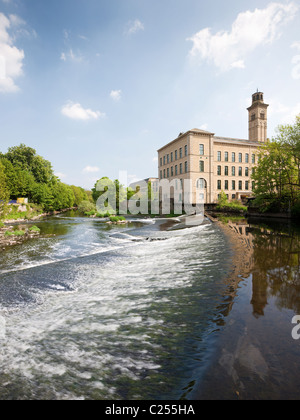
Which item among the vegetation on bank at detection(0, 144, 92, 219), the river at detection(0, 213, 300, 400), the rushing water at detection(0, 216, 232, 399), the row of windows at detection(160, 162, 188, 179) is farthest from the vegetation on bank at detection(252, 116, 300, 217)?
the vegetation on bank at detection(0, 144, 92, 219)

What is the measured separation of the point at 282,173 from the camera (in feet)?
79.8

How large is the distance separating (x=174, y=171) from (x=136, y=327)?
5033cm

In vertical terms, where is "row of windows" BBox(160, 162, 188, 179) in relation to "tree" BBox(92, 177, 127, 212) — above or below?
above

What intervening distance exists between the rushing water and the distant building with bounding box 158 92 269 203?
40806 millimetres

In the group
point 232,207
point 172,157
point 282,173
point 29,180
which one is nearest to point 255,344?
point 282,173

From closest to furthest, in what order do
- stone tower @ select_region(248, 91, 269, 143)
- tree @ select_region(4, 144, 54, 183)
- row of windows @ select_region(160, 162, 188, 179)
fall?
tree @ select_region(4, 144, 54, 183) → row of windows @ select_region(160, 162, 188, 179) → stone tower @ select_region(248, 91, 269, 143)

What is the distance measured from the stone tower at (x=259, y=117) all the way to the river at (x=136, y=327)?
63.5 m

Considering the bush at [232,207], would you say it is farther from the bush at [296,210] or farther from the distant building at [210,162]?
the bush at [296,210]

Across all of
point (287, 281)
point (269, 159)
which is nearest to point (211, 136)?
point (269, 159)

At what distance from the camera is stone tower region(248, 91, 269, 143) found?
199 feet

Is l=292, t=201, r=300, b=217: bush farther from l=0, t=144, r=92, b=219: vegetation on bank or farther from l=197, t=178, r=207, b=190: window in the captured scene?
l=0, t=144, r=92, b=219: vegetation on bank

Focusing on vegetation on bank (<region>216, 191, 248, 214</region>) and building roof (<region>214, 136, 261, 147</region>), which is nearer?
vegetation on bank (<region>216, 191, 248, 214</region>)

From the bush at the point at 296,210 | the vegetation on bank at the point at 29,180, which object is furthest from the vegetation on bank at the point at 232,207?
the vegetation on bank at the point at 29,180

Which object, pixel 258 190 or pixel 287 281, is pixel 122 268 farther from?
pixel 258 190
